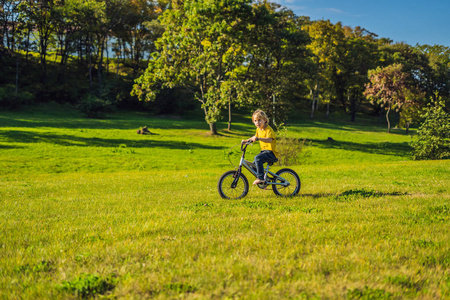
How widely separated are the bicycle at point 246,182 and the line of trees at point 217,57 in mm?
26613

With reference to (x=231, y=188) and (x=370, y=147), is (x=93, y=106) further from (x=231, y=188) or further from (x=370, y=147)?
(x=231, y=188)

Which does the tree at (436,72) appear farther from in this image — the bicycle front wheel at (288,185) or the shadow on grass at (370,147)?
the bicycle front wheel at (288,185)

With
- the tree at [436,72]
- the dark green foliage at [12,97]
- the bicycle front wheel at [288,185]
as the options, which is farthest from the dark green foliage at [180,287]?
the tree at [436,72]

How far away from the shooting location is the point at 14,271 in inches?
185

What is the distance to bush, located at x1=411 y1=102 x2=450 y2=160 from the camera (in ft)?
105

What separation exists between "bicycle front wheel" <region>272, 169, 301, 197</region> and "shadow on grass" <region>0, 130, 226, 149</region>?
25.0 metres

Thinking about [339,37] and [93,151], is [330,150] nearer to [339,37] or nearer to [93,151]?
[93,151]

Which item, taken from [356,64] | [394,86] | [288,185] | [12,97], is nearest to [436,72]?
[356,64]

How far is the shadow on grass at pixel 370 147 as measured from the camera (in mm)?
39778

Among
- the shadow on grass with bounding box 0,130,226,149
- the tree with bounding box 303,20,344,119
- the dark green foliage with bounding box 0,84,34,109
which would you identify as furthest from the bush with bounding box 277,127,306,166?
the dark green foliage with bounding box 0,84,34,109

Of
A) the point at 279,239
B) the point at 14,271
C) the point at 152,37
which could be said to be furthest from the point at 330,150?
the point at 152,37

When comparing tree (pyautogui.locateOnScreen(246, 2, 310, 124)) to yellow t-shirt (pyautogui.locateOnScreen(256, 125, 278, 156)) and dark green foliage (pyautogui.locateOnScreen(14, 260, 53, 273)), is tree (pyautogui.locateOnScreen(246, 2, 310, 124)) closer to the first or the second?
yellow t-shirt (pyautogui.locateOnScreen(256, 125, 278, 156))

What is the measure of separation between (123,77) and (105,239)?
261ft

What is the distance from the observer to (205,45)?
38812 mm
